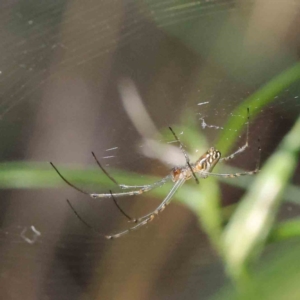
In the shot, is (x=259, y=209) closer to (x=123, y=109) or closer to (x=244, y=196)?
(x=244, y=196)

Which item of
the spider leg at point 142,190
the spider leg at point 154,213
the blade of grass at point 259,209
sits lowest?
the blade of grass at point 259,209

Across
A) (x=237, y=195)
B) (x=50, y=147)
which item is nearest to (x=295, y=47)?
(x=237, y=195)

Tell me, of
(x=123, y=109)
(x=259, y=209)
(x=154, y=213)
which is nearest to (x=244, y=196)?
(x=259, y=209)

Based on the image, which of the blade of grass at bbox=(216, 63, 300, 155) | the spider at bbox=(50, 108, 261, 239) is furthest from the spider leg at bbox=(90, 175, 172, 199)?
the blade of grass at bbox=(216, 63, 300, 155)

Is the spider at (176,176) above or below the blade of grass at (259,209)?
above

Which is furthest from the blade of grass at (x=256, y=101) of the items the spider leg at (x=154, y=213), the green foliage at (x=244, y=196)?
the spider leg at (x=154, y=213)

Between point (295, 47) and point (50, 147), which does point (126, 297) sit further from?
point (295, 47)

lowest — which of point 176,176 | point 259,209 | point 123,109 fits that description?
point 259,209

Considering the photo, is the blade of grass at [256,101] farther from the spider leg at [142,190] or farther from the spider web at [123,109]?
the spider leg at [142,190]

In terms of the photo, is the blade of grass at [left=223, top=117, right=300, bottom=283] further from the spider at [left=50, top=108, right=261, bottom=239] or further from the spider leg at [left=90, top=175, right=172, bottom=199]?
the spider leg at [left=90, top=175, right=172, bottom=199]
